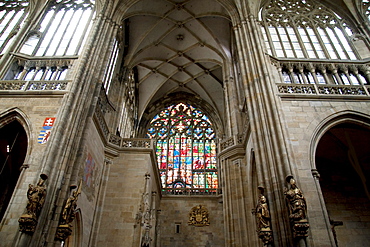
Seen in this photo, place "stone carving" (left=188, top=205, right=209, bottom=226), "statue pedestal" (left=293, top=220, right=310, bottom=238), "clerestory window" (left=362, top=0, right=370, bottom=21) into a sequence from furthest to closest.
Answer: "stone carving" (left=188, top=205, right=209, bottom=226)
"clerestory window" (left=362, top=0, right=370, bottom=21)
"statue pedestal" (left=293, top=220, right=310, bottom=238)

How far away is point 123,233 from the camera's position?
10969 millimetres

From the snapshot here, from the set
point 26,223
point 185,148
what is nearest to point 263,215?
point 26,223

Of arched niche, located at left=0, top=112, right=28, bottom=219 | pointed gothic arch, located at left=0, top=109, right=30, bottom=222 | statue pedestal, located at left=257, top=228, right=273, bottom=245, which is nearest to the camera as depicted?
statue pedestal, located at left=257, top=228, right=273, bottom=245

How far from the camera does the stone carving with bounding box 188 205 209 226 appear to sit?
1709 centimetres

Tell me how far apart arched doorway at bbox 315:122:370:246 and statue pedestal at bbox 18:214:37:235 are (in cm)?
969

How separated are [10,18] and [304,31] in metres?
14.7

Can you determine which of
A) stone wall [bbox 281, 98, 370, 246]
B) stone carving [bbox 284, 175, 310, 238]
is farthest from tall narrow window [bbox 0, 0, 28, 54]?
stone carving [bbox 284, 175, 310, 238]

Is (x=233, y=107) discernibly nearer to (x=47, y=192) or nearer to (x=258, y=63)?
(x=258, y=63)

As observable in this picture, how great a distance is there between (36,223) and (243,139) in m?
8.51

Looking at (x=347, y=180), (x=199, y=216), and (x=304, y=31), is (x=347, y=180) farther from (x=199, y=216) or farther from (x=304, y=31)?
(x=199, y=216)

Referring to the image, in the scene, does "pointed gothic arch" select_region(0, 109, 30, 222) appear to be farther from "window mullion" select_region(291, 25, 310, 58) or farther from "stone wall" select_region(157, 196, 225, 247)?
"window mullion" select_region(291, 25, 310, 58)

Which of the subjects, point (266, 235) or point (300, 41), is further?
point (300, 41)

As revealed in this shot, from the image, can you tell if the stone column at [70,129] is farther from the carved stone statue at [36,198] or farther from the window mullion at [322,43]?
the window mullion at [322,43]

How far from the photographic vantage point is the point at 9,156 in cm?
1155
